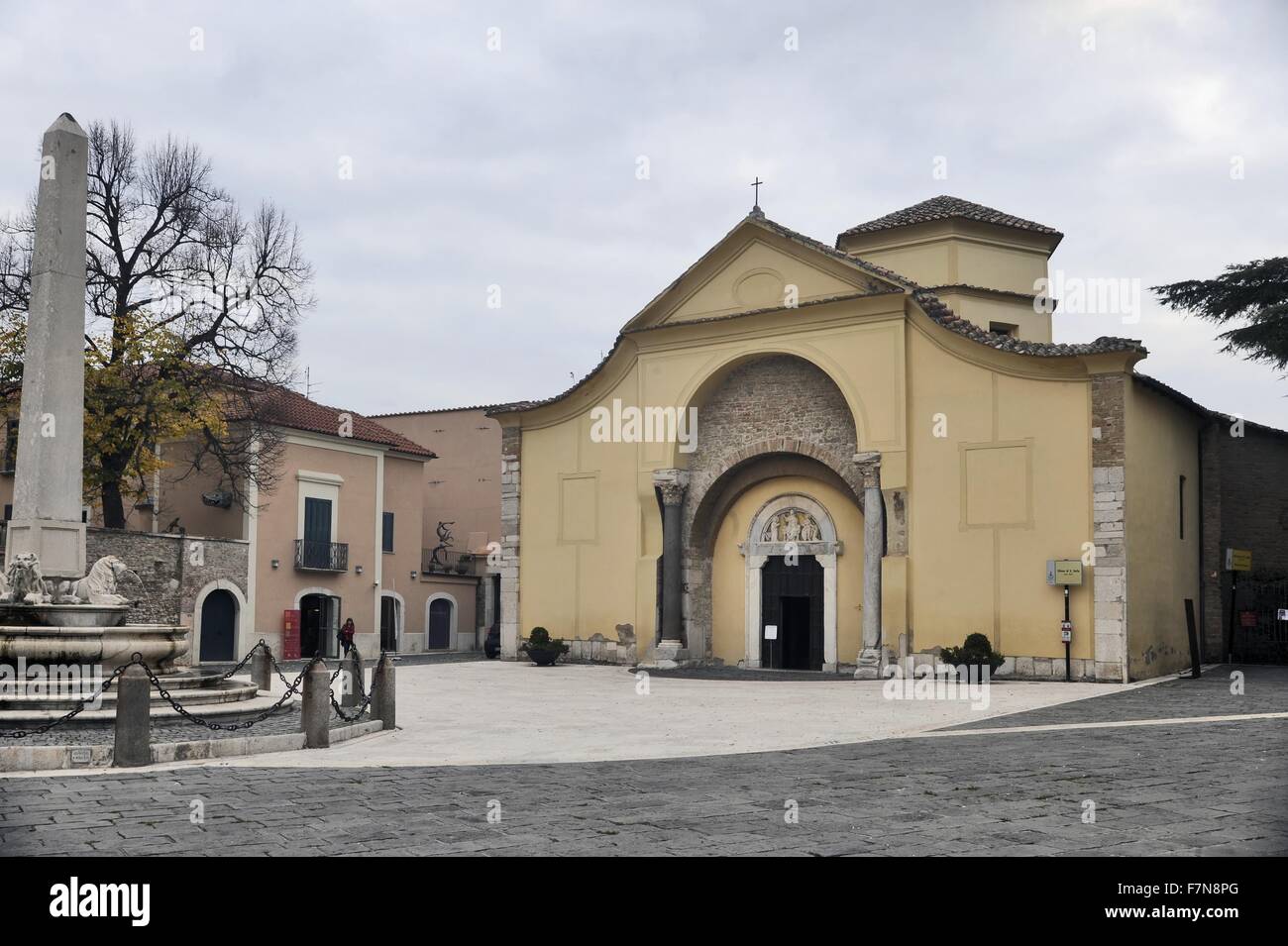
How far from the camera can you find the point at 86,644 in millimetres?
12031

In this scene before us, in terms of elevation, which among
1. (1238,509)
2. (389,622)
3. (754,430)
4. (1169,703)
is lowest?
(389,622)

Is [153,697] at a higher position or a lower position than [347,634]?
higher

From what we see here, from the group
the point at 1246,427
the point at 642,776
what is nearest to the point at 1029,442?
the point at 1246,427

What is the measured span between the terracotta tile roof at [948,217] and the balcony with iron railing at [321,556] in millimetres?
16536

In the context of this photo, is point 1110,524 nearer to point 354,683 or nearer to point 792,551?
point 792,551

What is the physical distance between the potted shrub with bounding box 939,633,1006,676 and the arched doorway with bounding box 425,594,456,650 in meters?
20.8

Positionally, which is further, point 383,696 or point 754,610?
point 754,610

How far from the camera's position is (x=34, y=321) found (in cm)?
1256

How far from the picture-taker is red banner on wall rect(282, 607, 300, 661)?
3225 centimetres

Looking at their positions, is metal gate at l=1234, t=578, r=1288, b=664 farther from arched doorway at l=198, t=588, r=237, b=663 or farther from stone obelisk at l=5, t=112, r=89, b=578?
arched doorway at l=198, t=588, r=237, b=663

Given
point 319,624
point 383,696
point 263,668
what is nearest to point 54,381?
point 383,696

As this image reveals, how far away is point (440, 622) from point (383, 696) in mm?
25975

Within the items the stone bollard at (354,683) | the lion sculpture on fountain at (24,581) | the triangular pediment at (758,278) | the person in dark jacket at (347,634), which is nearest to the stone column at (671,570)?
the triangular pediment at (758,278)
